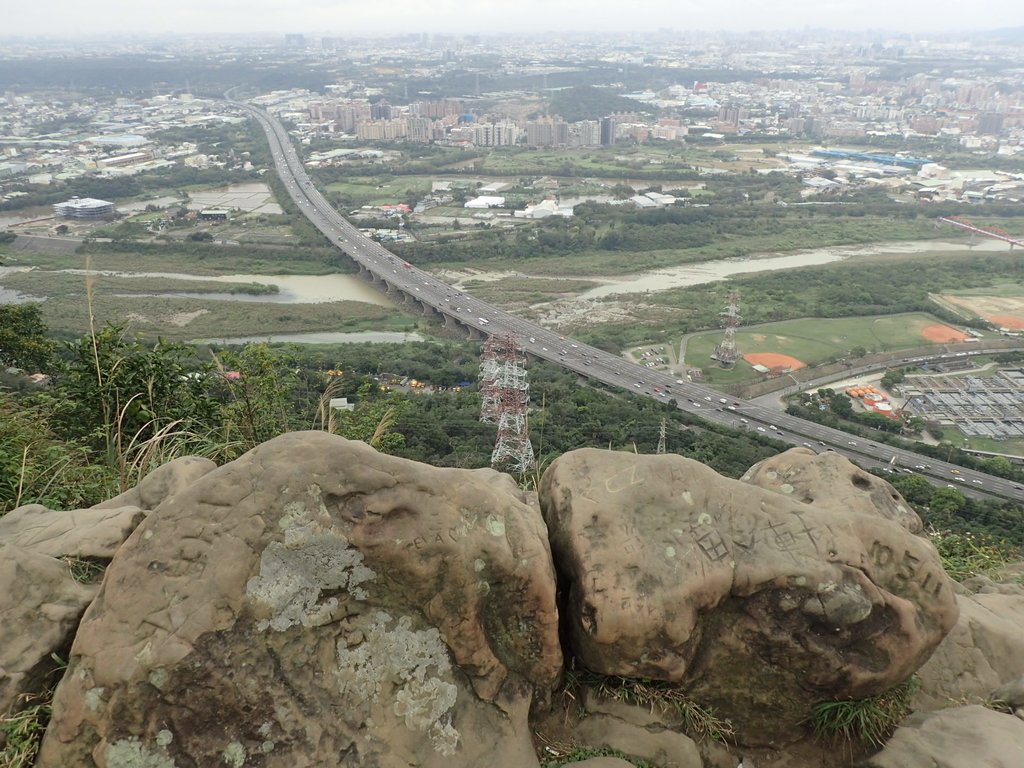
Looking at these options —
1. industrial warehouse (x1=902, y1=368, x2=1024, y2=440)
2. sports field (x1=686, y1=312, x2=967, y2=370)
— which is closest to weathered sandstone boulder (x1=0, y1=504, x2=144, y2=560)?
industrial warehouse (x1=902, y1=368, x2=1024, y2=440)

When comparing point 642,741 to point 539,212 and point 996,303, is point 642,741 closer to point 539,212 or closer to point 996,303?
point 996,303

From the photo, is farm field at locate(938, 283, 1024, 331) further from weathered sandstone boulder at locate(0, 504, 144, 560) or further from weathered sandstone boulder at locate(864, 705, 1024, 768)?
weathered sandstone boulder at locate(0, 504, 144, 560)

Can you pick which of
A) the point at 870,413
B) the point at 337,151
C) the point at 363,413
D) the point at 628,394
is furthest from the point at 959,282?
the point at 337,151

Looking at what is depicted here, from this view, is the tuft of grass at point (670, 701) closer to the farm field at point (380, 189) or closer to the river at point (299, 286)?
the river at point (299, 286)

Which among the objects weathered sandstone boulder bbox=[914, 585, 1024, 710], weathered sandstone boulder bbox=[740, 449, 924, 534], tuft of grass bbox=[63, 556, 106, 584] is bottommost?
weathered sandstone boulder bbox=[914, 585, 1024, 710]

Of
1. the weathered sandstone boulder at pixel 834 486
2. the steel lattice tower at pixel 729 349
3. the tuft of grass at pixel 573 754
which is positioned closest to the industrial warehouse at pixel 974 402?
the steel lattice tower at pixel 729 349

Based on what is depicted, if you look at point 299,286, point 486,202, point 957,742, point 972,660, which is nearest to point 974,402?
point 972,660
